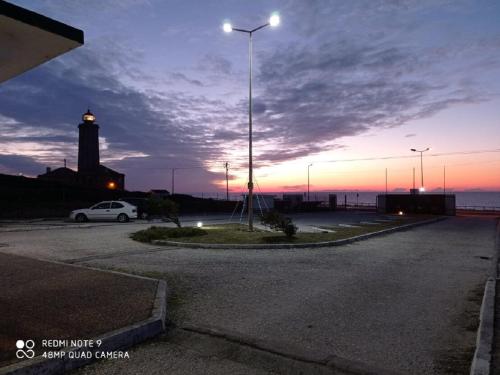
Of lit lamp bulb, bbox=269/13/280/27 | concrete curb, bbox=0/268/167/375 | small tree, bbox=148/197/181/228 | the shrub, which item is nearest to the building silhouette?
Result: small tree, bbox=148/197/181/228

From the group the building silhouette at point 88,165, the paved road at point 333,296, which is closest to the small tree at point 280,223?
the paved road at point 333,296

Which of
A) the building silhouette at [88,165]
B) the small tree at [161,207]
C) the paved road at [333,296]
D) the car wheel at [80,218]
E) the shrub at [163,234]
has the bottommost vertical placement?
the paved road at [333,296]

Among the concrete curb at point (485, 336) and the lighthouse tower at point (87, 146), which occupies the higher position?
the lighthouse tower at point (87, 146)

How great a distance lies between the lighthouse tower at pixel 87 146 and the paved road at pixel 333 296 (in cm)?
5446

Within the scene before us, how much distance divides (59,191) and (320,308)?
129 feet

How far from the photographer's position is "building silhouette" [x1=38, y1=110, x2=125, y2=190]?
63.0 metres

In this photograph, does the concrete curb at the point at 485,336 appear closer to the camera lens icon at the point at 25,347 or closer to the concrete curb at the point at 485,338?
the concrete curb at the point at 485,338

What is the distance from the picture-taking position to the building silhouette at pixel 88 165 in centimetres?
6297

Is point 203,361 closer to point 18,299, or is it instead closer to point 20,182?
point 18,299

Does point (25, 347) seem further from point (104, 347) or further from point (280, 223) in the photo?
point (280, 223)

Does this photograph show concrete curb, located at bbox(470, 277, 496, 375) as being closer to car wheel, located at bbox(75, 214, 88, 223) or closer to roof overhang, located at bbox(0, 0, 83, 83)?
roof overhang, located at bbox(0, 0, 83, 83)

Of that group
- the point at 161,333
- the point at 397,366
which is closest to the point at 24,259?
the point at 161,333

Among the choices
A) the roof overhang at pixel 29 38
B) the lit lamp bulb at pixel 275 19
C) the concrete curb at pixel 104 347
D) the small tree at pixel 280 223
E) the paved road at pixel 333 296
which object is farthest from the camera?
the lit lamp bulb at pixel 275 19

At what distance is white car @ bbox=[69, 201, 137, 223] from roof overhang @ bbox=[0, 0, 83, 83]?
70.2 ft
